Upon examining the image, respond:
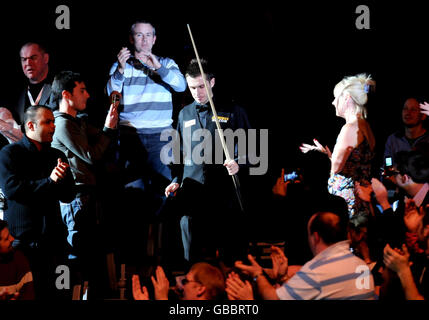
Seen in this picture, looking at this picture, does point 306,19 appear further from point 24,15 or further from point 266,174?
point 24,15

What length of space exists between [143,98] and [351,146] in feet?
6.48

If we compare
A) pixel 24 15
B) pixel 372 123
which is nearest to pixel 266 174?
pixel 372 123

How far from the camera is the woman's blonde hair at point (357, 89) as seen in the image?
4.85 metres

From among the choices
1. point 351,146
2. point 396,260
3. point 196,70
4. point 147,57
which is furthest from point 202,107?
point 396,260

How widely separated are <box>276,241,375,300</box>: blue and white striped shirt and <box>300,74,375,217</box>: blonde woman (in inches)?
63.7

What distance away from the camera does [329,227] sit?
3156 mm

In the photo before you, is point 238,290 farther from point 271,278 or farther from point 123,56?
point 123,56

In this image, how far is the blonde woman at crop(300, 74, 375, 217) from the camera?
4730 millimetres

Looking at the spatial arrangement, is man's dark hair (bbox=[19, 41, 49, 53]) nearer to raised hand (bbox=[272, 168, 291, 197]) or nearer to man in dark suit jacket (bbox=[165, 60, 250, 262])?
man in dark suit jacket (bbox=[165, 60, 250, 262])

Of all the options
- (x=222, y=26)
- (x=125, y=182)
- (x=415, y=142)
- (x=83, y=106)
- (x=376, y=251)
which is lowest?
(x=376, y=251)

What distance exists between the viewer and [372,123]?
5457 mm

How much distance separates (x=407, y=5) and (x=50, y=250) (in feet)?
12.6

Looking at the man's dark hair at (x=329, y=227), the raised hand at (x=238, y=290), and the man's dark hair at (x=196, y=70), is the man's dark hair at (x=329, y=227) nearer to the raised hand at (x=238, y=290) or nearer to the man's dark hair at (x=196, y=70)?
the raised hand at (x=238, y=290)

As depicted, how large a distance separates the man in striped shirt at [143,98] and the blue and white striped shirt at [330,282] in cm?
232
